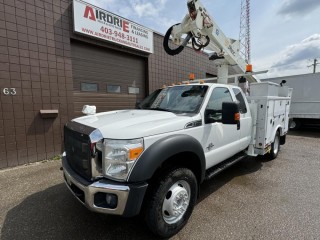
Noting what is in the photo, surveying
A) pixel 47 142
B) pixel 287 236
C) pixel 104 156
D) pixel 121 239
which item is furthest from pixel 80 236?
pixel 47 142

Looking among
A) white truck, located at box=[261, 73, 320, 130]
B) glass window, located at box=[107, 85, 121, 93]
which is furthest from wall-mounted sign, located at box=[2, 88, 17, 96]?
white truck, located at box=[261, 73, 320, 130]

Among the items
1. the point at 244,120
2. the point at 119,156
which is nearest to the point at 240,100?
the point at 244,120

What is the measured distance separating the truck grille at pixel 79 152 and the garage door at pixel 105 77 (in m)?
3.77

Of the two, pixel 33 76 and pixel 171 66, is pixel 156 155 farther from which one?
pixel 171 66

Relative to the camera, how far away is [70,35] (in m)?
5.78

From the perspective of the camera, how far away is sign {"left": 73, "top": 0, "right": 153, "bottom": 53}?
18.9 ft

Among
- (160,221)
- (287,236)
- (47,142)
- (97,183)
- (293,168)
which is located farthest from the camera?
(47,142)

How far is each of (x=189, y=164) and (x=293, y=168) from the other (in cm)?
349

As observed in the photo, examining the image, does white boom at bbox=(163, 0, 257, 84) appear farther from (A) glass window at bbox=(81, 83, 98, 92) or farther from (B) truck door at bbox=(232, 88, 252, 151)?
(A) glass window at bbox=(81, 83, 98, 92)

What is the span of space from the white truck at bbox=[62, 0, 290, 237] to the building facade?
3019 millimetres

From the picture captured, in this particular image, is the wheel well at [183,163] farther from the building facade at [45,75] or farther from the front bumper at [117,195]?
the building facade at [45,75]

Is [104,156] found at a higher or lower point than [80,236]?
higher

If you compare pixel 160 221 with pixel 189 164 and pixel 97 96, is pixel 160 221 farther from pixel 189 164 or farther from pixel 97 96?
pixel 97 96

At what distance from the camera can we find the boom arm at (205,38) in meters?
4.09
